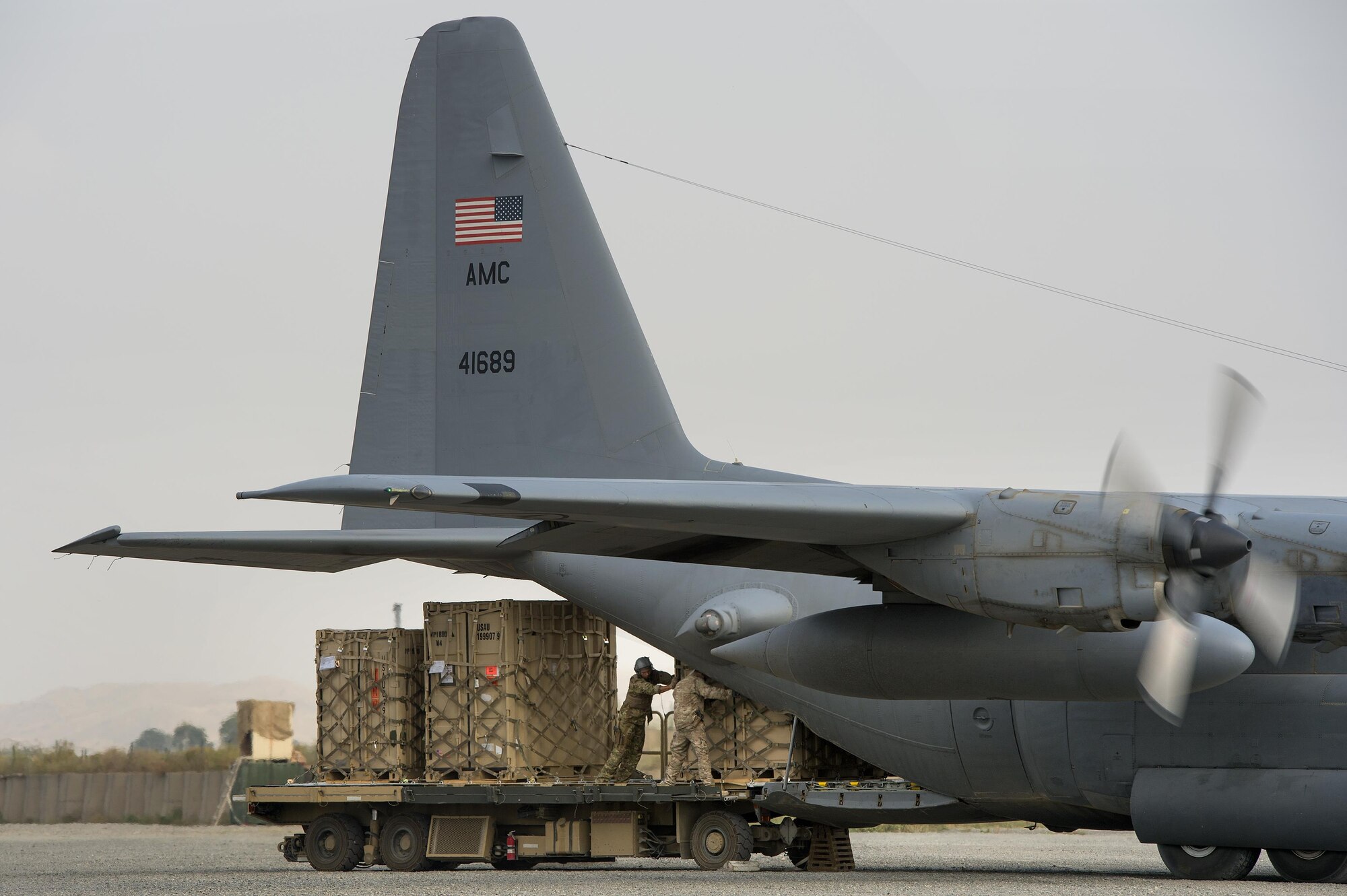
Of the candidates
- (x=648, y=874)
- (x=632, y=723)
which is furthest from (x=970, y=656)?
(x=632, y=723)

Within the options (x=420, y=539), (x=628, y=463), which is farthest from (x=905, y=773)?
(x=420, y=539)

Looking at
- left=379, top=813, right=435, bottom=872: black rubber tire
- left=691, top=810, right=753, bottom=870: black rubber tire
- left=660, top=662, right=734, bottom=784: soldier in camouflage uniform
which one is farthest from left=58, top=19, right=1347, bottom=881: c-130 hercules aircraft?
left=379, top=813, right=435, bottom=872: black rubber tire

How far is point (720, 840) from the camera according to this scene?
43.7 ft

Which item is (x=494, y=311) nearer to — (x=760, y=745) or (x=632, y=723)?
(x=632, y=723)

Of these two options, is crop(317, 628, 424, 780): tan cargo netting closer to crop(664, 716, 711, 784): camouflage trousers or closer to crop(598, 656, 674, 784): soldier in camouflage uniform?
crop(598, 656, 674, 784): soldier in camouflage uniform

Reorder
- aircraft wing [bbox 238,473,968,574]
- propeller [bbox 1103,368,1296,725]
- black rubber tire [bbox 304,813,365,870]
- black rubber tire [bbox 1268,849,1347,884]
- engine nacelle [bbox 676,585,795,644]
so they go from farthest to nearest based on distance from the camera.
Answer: black rubber tire [bbox 304,813,365,870] → engine nacelle [bbox 676,585,795,644] → black rubber tire [bbox 1268,849,1347,884] → propeller [bbox 1103,368,1296,725] → aircraft wing [bbox 238,473,968,574]

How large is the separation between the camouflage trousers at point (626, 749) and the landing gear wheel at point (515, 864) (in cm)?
130

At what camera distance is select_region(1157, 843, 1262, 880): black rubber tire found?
1119 centimetres

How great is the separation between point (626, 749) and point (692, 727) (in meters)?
0.78

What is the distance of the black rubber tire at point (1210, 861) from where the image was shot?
1119cm

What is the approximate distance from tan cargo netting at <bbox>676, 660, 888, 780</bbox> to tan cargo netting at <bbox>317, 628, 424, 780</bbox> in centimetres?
328

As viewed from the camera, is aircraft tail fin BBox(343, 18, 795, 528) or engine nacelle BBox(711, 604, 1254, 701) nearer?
engine nacelle BBox(711, 604, 1254, 701)

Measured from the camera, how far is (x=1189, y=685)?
30.9 ft

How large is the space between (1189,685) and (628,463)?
6302mm
